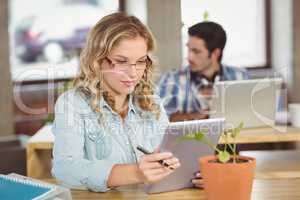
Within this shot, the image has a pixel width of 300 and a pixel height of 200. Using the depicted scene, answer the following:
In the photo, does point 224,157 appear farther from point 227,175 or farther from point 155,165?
point 155,165

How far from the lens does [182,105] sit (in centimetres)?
282

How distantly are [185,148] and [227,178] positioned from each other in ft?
0.57

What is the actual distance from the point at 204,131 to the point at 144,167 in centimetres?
17

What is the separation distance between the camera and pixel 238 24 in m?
2.86

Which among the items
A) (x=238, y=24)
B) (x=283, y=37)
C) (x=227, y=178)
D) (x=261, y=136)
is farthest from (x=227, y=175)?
A: (x=283, y=37)

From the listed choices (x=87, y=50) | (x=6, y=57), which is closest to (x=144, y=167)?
(x=87, y=50)

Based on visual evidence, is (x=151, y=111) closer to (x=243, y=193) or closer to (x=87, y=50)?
(x=87, y=50)

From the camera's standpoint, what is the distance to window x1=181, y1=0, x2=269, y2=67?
1.89 meters

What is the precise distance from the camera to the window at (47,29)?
3891mm

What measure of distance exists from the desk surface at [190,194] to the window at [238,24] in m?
0.67

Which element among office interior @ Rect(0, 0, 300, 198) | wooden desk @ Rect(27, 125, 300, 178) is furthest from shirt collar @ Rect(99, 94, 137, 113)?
office interior @ Rect(0, 0, 300, 198)

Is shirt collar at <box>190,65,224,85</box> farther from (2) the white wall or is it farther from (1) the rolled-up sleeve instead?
(1) the rolled-up sleeve

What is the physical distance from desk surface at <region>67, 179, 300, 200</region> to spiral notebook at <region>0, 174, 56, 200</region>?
5.8 inches

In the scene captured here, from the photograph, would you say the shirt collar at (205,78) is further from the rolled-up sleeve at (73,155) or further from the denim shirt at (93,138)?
the rolled-up sleeve at (73,155)
